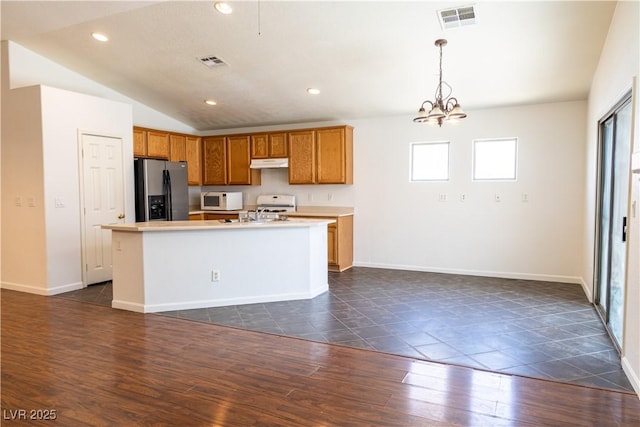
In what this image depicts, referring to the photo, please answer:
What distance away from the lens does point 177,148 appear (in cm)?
672

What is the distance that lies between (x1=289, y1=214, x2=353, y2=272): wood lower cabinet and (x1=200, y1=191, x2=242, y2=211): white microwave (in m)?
1.50

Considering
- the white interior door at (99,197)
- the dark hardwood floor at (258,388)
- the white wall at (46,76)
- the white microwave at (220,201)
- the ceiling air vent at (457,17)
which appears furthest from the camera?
the white microwave at (220,201)

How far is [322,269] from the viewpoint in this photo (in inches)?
188

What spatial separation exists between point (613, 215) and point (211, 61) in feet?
14.8

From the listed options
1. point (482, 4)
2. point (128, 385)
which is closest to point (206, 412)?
point (128, 385)

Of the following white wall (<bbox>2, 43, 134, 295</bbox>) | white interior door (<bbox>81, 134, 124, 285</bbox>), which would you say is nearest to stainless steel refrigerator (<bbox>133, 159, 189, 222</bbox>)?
white interior door (<bbox>81, 134, 124, 285</bbox>)

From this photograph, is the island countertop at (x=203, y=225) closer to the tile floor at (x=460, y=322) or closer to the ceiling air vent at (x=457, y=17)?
the tile floor at (x=460, y=322)

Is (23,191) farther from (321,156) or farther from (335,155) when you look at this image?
(335,155)

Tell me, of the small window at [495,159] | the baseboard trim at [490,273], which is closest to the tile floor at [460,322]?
the baseboard trim at [490,273]

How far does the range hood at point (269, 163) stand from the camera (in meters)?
6.53

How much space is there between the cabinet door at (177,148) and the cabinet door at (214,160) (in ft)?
1.40

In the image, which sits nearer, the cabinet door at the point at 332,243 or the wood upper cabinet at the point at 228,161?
the cabinet door at the point at 332,243

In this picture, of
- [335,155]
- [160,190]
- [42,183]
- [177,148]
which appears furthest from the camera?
[177,148]

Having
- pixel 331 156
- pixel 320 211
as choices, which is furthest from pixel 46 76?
pixel 320 211
